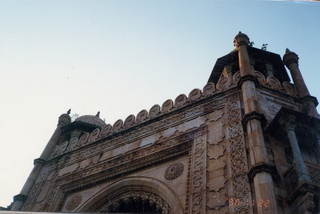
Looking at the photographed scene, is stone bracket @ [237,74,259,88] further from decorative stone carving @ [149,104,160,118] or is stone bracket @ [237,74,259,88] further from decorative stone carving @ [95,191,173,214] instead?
decorative stone carving @ [95,191,173,214]

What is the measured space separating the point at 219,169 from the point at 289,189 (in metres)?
1.35

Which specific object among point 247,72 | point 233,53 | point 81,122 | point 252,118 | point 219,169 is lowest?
point 219,169

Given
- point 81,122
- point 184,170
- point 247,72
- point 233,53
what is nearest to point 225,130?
point 184,170

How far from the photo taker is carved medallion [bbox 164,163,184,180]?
7.42 metres

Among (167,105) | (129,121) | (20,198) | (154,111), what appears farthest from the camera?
(129,121)

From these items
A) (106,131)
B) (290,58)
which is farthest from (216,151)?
(290,58)

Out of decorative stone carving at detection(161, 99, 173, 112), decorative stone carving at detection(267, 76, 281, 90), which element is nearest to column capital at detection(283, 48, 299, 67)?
decorative stone carving at detection(267, 76, 281, 90)

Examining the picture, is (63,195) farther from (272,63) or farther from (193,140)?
(272,63)

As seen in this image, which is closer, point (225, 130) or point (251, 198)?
point (251, 198)

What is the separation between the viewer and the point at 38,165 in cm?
1109

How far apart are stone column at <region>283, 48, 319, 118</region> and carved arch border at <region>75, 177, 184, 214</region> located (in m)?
3.93

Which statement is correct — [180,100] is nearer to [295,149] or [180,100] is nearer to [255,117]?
[255,117]

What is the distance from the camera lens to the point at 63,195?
373 inches

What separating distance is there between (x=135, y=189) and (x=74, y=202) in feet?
6.57
